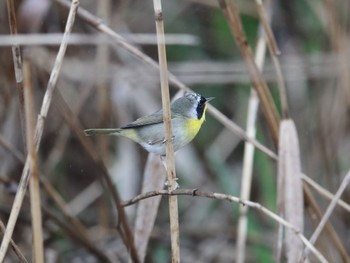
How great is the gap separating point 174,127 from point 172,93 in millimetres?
1735

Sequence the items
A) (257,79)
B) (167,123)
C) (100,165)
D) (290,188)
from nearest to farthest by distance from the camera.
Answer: (167,123) < (100,165) < (290,188) < (257,79)

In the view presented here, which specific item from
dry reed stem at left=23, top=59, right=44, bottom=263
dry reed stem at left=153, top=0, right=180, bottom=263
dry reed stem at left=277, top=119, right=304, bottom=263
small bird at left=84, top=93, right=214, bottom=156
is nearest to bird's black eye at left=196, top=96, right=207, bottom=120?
small bird at left=84, top=93, right=214, bottom=156

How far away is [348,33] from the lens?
165 inches

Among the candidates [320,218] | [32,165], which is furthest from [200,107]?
[32,165]

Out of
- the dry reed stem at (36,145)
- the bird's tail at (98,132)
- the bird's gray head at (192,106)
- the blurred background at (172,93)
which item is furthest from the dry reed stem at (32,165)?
the blurred background at (172,93)

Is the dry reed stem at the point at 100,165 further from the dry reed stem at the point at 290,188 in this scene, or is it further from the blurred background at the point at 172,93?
the blurred background at the point at 172,93

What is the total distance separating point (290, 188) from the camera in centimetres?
246

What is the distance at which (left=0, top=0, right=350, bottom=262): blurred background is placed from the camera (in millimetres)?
3564

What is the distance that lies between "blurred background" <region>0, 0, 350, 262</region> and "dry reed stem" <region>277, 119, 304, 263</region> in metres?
1.01

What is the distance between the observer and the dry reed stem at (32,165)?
1564 millimetres

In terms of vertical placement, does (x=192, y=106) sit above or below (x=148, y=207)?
above

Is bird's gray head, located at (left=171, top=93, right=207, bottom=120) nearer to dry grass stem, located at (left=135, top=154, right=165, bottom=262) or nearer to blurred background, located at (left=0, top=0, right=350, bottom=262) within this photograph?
dry grass stem, located at (left=135, top=154, right=165, bottom=262)

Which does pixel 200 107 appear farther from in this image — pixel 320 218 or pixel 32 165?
pixel 32 165

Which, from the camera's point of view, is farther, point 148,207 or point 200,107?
point 200,107
